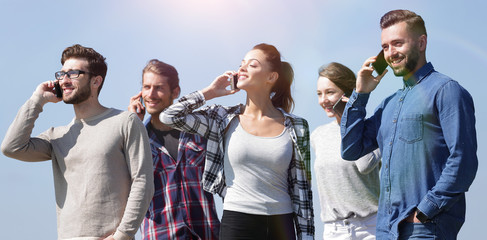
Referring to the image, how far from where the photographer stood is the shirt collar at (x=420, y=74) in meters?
5.02

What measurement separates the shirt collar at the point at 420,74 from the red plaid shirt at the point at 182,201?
9.28ft

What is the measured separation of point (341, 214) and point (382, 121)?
200 cm

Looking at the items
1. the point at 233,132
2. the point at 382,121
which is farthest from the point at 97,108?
the point at 382,121

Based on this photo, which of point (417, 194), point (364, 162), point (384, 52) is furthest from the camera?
point (364, 162)

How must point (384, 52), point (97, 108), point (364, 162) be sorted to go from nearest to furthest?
point (384, 52) → point (97, 108) → point (364, 162)

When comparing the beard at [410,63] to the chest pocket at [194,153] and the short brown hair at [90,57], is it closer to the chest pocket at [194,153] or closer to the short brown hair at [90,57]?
the chest pocket at [194,153]

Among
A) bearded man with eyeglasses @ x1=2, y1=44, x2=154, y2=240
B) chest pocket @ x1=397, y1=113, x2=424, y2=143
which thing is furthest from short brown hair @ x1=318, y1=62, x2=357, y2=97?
bearded man with eyeglasses @ x1=2, y1=44, x2=154, y2=240

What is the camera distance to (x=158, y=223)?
679 cm

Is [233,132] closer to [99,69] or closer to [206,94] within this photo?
[206,94]

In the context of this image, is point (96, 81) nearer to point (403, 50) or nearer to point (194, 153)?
point (194, 153)

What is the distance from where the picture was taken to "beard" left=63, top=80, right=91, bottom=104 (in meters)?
6.05

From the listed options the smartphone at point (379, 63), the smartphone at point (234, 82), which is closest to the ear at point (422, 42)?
the smartphone at point (379, 63)

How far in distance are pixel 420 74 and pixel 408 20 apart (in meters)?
0.48

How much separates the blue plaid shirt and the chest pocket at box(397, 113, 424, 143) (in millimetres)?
1636
